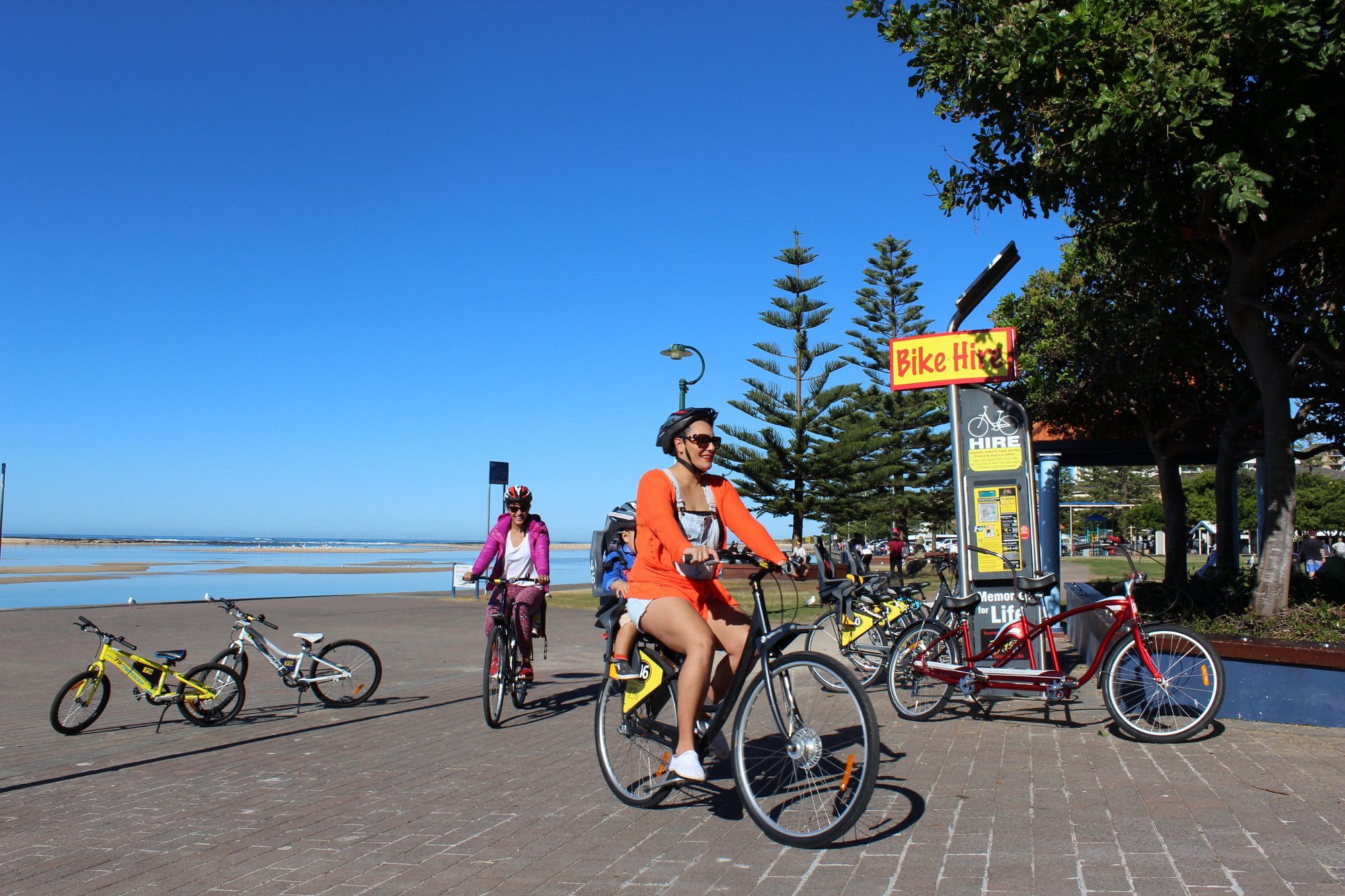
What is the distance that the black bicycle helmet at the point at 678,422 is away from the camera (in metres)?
4.27

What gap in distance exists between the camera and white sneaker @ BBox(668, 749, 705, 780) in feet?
12.7

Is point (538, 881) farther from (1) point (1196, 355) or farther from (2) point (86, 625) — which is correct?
(1) point (1196, 355)

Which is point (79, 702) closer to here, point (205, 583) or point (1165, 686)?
point (1165, 686)

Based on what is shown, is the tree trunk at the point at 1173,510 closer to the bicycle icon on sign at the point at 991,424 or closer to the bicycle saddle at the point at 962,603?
the bicycle icon on sign at the point at 991,424

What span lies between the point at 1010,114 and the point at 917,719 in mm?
4412

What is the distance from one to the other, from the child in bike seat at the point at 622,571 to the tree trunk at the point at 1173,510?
823 centimetres

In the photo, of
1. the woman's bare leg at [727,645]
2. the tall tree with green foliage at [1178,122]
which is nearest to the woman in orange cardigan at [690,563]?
the woman's bare leg at [727,645]

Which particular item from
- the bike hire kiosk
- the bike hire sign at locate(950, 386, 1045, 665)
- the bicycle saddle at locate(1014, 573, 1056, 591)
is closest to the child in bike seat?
the bicycle saddle at locate(1014, 573, 1056, 591)

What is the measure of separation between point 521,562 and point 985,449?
154 inches

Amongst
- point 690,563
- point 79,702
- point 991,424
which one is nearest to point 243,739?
point 79,702

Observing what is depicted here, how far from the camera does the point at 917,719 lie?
6.65 m

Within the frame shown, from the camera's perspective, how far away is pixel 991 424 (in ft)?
27.2

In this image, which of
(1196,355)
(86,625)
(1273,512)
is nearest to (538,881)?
(86,625)

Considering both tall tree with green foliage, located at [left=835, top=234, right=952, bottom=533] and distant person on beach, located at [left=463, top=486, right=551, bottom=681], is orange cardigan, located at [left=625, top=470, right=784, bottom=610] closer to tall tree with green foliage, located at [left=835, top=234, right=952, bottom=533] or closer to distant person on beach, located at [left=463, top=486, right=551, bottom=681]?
distant person on beach, located at [left=463, top=486, right=551, bottom=681]
